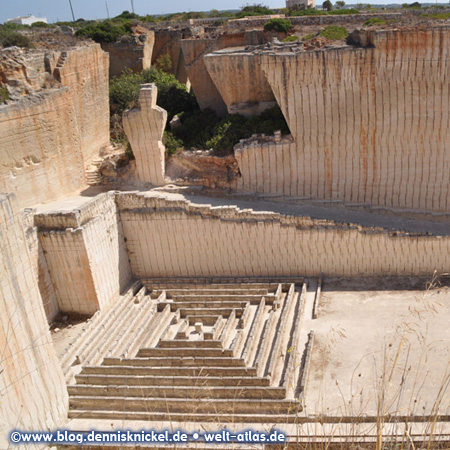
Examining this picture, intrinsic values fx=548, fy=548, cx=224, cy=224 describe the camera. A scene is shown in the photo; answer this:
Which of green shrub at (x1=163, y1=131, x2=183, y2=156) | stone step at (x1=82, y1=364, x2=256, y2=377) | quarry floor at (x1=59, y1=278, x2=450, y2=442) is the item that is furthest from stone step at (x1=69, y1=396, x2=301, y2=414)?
green shrub at (x1=163, y1=131, x2=183, y2=156)

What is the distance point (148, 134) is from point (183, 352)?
6638mm

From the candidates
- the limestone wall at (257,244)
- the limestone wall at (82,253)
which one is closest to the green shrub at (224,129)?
the limestone wall at (257,244)

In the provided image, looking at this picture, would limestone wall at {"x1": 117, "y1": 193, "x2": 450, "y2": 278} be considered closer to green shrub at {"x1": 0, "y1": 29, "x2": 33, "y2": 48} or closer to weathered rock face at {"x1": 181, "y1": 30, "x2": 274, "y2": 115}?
weathered rock face at {"x1": 181, "y1": 30, "x2": 274, "y2": 115}

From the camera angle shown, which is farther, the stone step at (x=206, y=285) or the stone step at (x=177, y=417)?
the stone step at (x=206, y=285)

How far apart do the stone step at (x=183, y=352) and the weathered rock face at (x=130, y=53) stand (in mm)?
15254

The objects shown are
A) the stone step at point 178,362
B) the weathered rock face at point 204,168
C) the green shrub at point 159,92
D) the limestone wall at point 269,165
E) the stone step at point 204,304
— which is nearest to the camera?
the stone step at point 178,362

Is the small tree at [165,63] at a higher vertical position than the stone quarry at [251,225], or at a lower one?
higher

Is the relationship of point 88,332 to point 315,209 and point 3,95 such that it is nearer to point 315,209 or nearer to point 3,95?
point 3,95

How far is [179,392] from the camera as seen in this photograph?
1088cm

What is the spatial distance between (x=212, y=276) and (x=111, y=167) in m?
4.76

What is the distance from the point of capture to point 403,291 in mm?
13781

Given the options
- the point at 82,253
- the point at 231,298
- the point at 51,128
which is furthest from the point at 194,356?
the point at 51,128

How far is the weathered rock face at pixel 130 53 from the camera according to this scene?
947 inches

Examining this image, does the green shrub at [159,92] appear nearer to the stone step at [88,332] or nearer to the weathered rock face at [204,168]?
the weathered rock face at [204,168]
